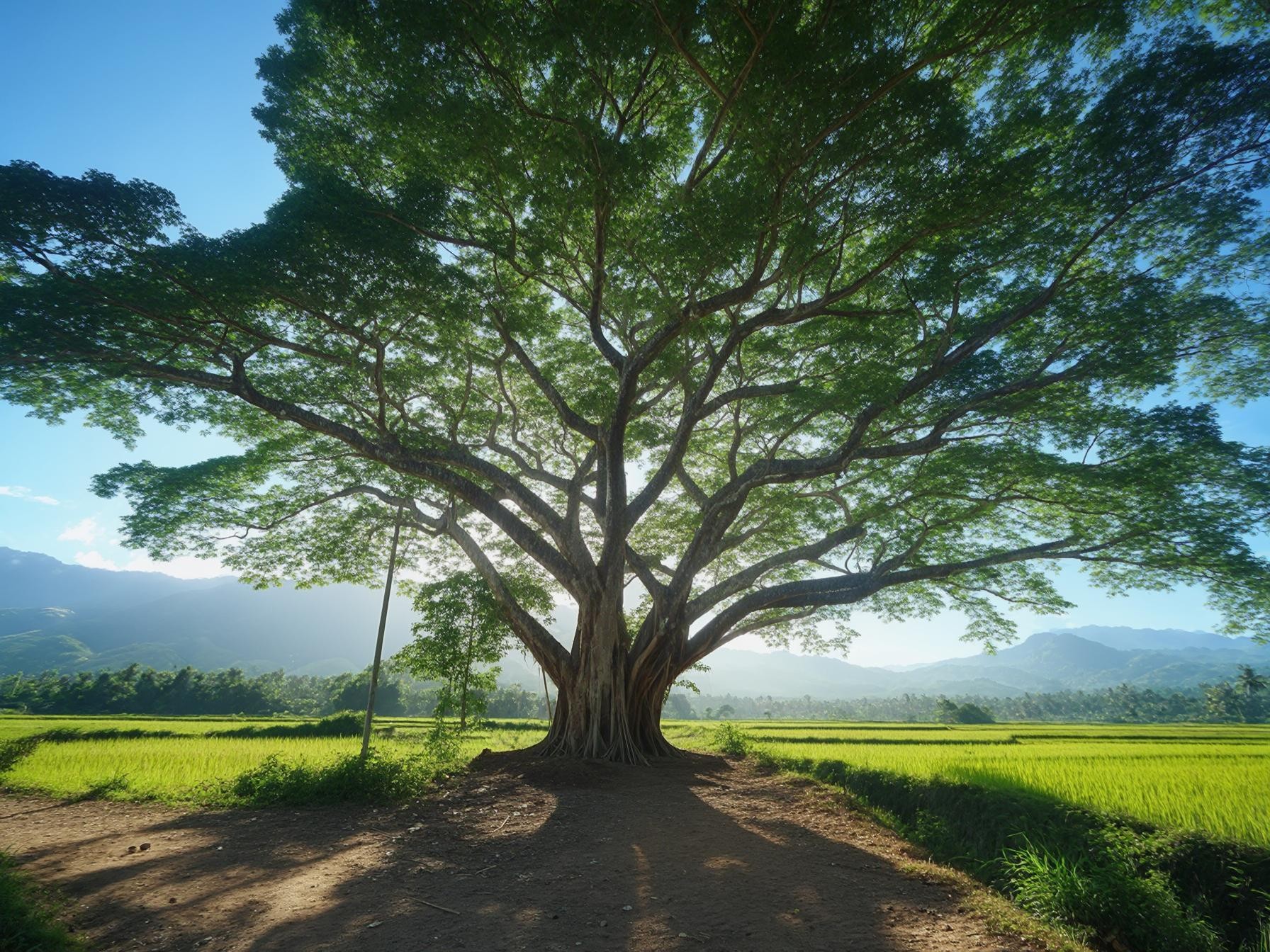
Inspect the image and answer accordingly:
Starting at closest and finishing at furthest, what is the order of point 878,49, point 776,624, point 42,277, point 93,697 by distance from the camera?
1. point 878,49
2. point 42,277
3. point 776,624
4. point 93,697

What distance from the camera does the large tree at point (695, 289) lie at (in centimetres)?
692

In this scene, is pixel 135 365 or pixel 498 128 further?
pixel 135 365

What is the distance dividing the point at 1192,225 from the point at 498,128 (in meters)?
Answer: 10.2

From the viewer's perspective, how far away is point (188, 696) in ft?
137

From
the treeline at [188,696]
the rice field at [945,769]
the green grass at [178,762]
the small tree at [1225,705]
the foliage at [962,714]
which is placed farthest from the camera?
the small tree at [1225,705]

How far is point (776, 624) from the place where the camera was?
15.0 m

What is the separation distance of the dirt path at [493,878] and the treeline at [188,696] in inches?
1082

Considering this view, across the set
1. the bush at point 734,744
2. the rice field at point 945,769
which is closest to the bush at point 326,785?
the rice field at point 945,769

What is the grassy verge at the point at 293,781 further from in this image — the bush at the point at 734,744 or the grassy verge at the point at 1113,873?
the bush at the point at 734,744

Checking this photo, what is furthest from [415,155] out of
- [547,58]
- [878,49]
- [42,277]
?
[878,49]

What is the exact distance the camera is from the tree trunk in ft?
34.1

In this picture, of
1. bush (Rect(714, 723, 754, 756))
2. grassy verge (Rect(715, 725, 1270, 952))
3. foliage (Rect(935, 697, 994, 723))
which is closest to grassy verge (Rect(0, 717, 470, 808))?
grassy verge (Rect(715, 725, 1270, 952))

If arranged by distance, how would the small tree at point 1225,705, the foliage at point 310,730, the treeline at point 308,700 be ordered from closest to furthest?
1. the foliage at point 310,730
2. the treeline at point 308,700
3. the small tree at point 1225,705

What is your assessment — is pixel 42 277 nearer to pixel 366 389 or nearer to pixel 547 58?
pixel 366 389
